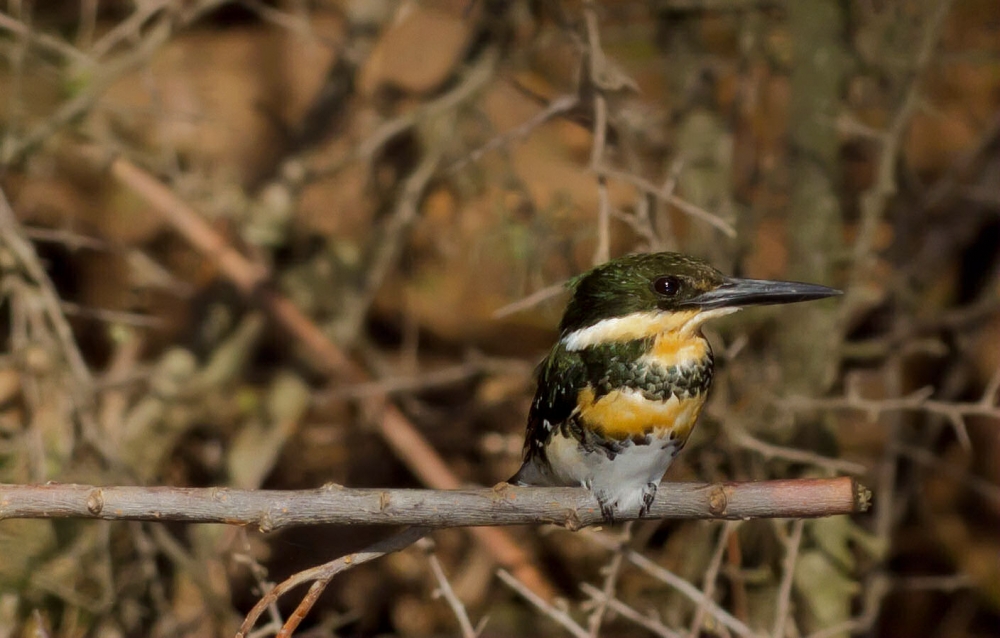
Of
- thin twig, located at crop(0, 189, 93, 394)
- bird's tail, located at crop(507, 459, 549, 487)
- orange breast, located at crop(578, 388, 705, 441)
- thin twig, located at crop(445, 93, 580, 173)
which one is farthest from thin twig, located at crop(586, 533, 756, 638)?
thin twig, located at crop(0, 189, 93, 394)

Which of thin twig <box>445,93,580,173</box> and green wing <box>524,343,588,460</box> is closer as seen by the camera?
green wing <box>524,343,588,460</box>

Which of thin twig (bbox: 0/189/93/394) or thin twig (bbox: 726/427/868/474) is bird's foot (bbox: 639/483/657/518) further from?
thin twig (bbox: 0/189/93/394)

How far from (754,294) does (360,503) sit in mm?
924

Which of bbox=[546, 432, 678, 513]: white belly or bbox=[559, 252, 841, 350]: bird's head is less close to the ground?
bbox=[559, 252, 841, 350]: bird's head

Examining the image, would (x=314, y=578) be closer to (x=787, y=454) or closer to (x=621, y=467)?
(x=621, y=467)

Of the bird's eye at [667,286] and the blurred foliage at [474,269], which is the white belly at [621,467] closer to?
the bird's eye at [667,286]

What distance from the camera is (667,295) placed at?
238 cm

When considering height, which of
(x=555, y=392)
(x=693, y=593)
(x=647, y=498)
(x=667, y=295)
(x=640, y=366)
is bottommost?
(x=693, y=593)

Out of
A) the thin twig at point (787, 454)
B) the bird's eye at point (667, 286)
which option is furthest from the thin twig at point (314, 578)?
the thin twig at point (787, 454)

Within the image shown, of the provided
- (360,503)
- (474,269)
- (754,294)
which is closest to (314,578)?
(360,503)

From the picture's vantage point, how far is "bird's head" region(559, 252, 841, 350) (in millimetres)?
2367

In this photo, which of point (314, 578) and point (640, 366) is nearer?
point (314, 578)

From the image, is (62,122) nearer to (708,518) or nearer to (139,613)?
(139,613)

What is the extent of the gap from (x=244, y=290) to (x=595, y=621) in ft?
7.16
